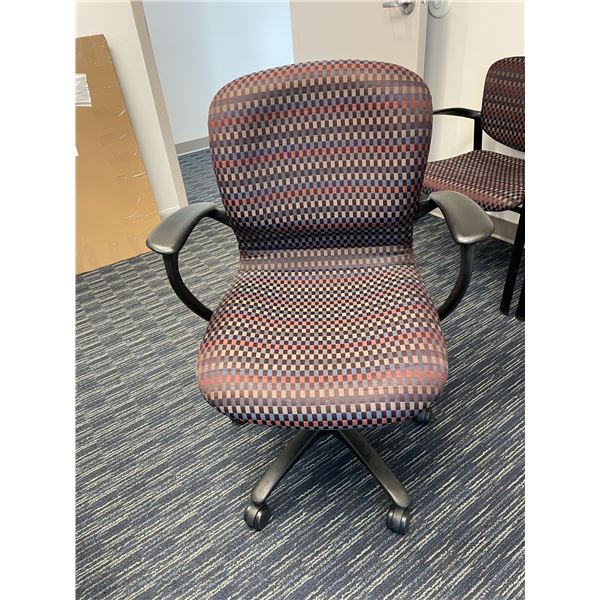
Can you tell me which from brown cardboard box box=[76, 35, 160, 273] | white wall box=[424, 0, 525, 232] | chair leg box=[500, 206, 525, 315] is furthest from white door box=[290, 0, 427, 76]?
brown cardboard box box=[76, 35, 160, 273]

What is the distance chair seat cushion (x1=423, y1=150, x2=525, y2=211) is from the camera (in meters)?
1.55

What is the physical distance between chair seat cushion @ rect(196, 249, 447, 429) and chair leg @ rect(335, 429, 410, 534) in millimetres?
239

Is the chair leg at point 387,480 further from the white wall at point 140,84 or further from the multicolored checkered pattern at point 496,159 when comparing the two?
the white wall at point 140,84

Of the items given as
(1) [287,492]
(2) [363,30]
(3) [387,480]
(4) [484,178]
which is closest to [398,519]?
(3) [387,480]

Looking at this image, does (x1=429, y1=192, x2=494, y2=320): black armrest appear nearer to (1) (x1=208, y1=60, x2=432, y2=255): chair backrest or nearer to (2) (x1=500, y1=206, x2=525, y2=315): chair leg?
(1) (x1=208, y1=60, x2=432, y2=255): chair backrest

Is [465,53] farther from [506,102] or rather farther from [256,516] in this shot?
[256,516]

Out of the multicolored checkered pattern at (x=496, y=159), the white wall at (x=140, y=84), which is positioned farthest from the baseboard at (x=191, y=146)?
the multicolored checkered pattern at (x=496, y=159)

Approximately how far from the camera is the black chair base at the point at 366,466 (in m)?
1.09

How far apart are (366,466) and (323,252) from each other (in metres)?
0.53

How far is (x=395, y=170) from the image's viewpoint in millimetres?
1080

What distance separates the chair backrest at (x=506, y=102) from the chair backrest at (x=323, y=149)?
0.88 m
